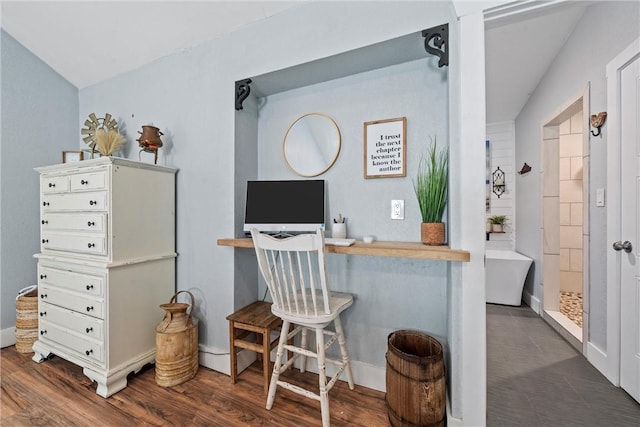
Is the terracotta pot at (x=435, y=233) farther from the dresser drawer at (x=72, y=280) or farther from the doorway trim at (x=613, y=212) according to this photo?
the dresser drawer at (x=72, y=280)

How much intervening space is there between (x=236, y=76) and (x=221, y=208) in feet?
3.16

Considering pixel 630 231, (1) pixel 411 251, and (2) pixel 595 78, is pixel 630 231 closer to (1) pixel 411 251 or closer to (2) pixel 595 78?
(2) pixel 595 78

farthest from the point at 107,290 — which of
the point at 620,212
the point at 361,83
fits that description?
the point at 620,212

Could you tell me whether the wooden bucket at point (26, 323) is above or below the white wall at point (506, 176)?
below

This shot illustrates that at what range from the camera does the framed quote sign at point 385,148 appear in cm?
173

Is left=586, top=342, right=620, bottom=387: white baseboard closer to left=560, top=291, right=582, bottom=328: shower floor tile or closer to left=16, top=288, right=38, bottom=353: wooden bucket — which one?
left=560, top=291, right=582, bottom=328: shower floor tile

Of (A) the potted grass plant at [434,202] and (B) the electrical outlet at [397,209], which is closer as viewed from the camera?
(A) the potted grass plant at [434,202]

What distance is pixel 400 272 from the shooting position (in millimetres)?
1729

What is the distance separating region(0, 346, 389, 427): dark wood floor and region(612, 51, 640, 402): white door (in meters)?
1.51

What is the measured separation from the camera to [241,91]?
6.42 feet

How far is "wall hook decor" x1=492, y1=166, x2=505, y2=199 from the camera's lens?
391 centimetres

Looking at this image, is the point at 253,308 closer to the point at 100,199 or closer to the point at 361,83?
the point at 100,199

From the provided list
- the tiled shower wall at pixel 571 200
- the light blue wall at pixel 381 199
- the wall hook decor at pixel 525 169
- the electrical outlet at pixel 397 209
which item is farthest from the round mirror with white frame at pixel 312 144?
the tiled shower wall at pixel 571 200

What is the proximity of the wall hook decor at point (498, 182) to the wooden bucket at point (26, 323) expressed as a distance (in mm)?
5341
